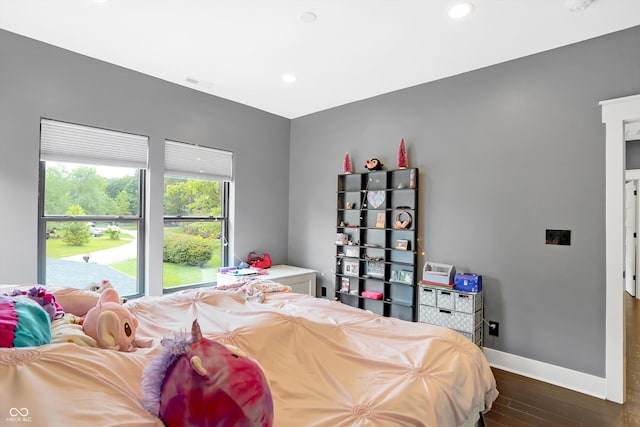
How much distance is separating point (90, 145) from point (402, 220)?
3049mm

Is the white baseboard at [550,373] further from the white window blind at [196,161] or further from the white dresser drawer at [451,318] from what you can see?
the white window blind at [196,161]

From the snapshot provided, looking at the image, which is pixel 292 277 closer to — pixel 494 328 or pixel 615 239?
pixel 494 328

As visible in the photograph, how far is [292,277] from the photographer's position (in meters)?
3.85

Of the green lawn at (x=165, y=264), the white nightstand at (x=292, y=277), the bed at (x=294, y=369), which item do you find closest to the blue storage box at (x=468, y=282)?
the bed at (x=294, y=369)

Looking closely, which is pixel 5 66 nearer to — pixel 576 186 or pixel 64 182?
pixel 64 182

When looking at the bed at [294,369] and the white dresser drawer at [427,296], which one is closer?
the bed at [294,369]

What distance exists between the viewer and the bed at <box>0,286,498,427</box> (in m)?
0.79

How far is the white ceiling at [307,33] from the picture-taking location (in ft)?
7.14

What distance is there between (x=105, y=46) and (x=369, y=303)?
3.50 meters

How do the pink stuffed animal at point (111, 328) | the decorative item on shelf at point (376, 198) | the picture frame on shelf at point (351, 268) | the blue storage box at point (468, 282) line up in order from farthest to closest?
the picture frame on shelf at point (351, 268)
the decorative item on shelf at point (376, 198)
the blue storage box at point (468, 282)
the pink stuffed animal at point (111, 328)

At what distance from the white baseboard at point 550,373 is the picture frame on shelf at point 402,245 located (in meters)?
1.14

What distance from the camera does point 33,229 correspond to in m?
2.65

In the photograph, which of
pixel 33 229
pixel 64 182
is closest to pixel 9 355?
pixel 33 229

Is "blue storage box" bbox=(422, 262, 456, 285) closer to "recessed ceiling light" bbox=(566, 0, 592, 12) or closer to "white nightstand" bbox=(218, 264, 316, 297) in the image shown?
"white nightstand" bbox=(218, 264, 316, 297)
